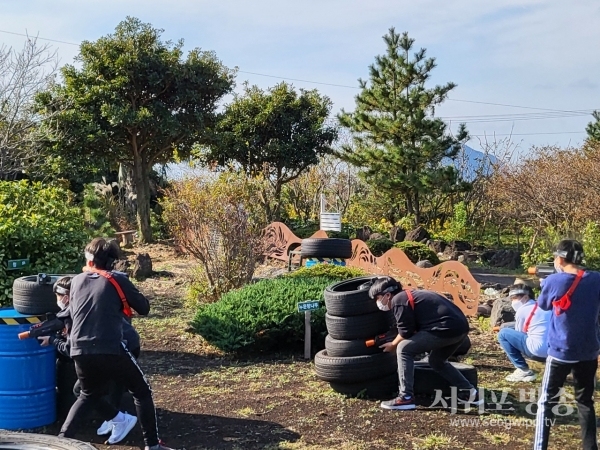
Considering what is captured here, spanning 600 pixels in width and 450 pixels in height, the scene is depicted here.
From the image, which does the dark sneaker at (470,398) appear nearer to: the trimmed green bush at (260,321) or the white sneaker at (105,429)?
the trimmed green bush at (260,321)

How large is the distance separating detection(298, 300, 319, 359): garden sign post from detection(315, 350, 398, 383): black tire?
1220 mm

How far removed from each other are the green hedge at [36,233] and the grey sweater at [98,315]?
4879 mm

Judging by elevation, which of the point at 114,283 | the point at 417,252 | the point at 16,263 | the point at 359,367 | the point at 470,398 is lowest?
the point at 470,398

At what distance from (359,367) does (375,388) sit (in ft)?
0.89

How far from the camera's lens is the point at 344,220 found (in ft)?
82.9

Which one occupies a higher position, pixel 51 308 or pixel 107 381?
pixel 51 308

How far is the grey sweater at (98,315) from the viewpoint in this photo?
4.66 m

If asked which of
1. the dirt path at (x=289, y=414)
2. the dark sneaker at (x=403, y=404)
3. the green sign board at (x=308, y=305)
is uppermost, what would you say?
the green sign board at (x=308, y=305)

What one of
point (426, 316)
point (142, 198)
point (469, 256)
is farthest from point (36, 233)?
point (469, 256)

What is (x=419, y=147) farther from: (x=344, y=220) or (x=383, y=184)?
(x=344, y=220)

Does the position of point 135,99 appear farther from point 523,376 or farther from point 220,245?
point 523,376

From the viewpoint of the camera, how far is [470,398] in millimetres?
5930

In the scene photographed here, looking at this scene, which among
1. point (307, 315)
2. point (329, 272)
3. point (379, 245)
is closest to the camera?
point (307, 315)

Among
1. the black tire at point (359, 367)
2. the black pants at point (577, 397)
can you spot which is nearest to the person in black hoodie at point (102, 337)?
the black tire at point (359, 367)
